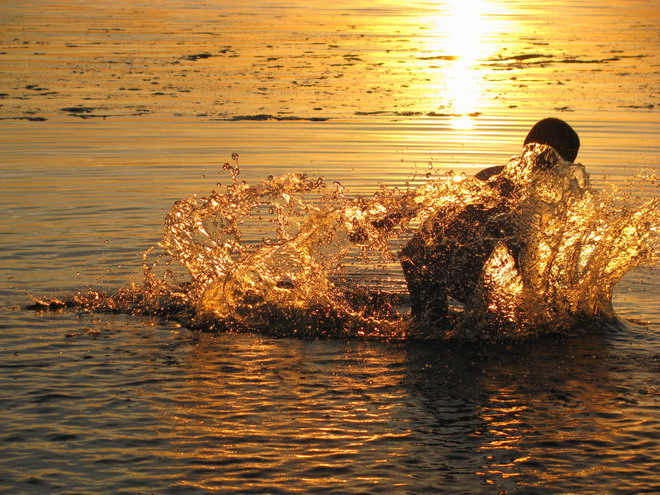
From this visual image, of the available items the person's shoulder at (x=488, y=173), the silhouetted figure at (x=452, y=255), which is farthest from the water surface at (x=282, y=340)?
the person's shoulder at (x=488, y=173)

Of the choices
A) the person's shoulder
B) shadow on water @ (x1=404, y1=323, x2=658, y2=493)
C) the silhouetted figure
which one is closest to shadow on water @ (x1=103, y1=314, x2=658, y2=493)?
shadow on water @ (x1=404, y1=323, x2=658, y2=493)

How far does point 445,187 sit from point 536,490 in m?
4.04

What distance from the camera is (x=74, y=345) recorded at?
26.6 ft

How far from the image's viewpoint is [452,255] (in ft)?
29.0

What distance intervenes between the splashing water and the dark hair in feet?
0.68

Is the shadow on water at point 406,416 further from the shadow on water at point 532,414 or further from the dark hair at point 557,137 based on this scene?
the dark hair at point 557,137

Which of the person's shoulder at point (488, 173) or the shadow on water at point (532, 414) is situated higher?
the person's shoulder at point (488, 173)

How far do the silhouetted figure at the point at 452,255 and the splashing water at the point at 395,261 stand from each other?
30mm

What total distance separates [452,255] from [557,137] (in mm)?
1435

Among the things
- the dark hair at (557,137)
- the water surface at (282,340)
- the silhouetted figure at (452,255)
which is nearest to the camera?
the water surface at (282,340)

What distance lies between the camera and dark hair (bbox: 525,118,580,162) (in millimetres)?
9070

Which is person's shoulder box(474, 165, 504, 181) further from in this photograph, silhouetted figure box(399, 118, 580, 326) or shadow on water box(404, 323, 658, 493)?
shadow on water box(404, 323, 658, 493)

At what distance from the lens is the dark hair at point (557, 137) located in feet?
29.8

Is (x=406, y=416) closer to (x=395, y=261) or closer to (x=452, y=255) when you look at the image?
(x=452, y=255)
